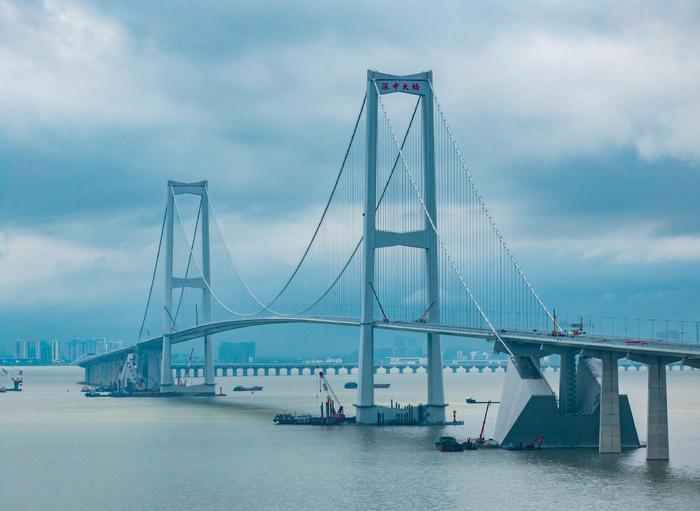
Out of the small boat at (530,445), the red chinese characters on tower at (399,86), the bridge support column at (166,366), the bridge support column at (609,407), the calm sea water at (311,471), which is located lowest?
the calm sea water at (311,471)

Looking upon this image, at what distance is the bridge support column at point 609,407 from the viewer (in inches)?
2675

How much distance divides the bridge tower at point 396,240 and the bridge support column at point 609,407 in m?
23.4

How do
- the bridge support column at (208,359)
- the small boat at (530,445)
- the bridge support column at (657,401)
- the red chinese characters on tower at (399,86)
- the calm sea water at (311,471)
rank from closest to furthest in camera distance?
the calm sea water at (311,471) → the bridge support column at (657,401) → the small boat at (530,445) → the red chinese characters on tower at (399,86) → the bridge support column at (208,359)

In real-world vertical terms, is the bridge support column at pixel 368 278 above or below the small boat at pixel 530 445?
above

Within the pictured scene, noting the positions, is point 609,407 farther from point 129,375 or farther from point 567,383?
point 129,375

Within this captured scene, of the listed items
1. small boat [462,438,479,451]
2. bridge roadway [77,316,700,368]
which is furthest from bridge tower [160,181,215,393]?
small boat [462,438,479,451]

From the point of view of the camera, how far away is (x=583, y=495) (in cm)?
5666

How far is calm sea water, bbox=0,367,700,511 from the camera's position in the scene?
57.0 m

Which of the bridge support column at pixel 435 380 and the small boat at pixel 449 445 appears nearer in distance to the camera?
the small boat at pixel 449 445

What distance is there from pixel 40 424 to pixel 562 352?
49958mm

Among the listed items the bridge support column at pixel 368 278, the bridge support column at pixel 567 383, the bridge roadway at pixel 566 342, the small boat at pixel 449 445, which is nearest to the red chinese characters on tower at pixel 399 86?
the bridge support column at pixel 368 278

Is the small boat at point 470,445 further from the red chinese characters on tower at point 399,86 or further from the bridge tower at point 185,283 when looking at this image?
the bridge tower at point 185,283

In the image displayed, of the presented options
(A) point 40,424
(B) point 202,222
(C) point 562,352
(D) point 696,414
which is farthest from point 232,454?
(B) point 202,222

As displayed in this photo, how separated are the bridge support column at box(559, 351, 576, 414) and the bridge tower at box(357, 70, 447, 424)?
56.9ft
